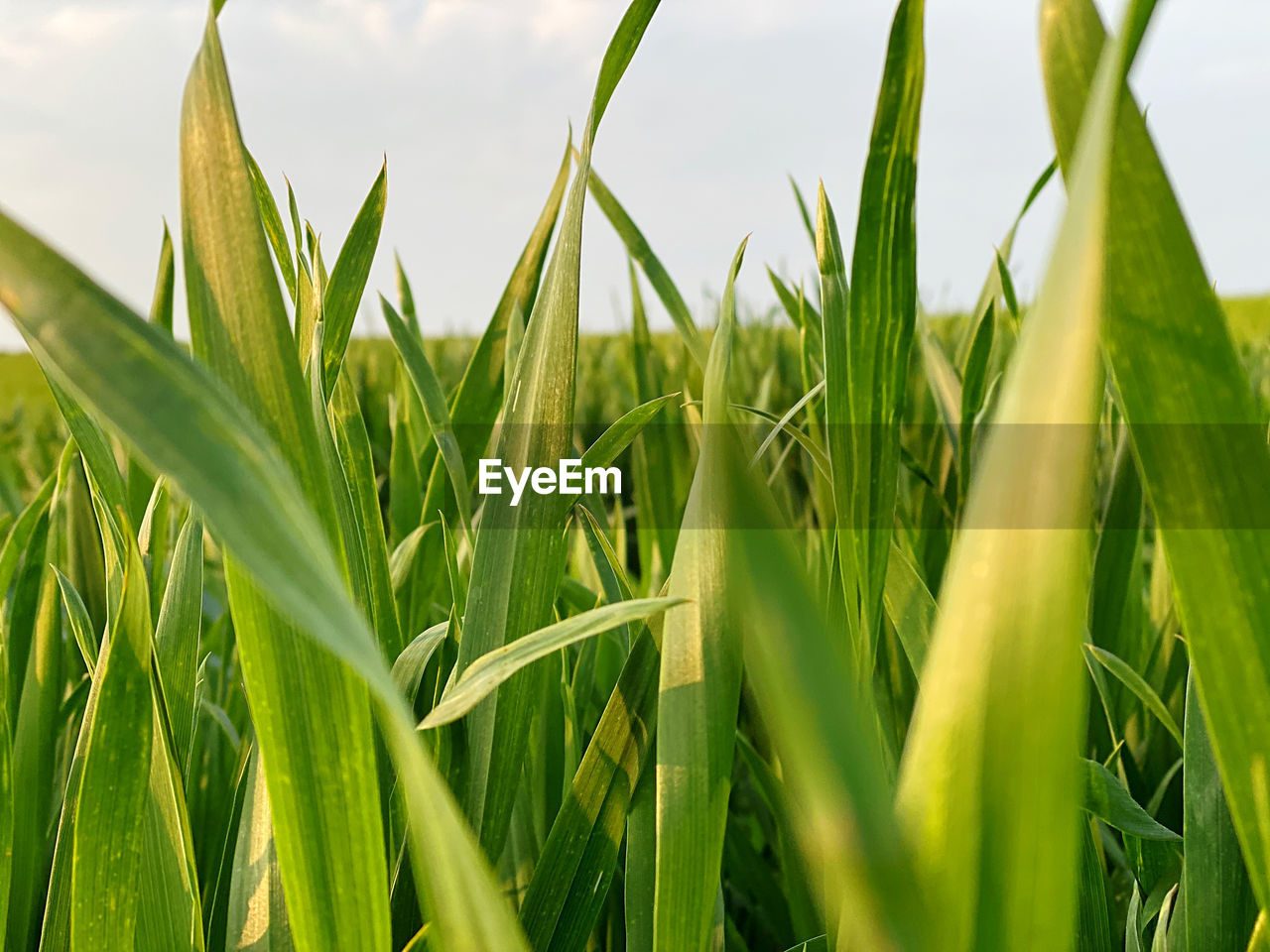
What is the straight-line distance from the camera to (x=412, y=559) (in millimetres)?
401

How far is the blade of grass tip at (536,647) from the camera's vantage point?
154 millimetres

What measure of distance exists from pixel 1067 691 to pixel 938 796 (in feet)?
0.06

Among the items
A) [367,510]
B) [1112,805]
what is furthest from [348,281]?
[1112,805]

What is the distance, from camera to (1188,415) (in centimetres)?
14

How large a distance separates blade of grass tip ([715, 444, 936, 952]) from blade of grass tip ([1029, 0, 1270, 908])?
0.07m

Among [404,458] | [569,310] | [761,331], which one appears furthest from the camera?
[761,331]

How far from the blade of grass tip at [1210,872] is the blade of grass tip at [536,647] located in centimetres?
15

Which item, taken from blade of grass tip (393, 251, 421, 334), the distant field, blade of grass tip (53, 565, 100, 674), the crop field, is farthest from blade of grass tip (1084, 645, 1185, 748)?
the distant field

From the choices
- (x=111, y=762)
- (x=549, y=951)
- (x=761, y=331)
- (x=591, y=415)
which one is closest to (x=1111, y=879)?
(x=549, y=951)

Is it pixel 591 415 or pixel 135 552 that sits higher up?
pixel 591 415

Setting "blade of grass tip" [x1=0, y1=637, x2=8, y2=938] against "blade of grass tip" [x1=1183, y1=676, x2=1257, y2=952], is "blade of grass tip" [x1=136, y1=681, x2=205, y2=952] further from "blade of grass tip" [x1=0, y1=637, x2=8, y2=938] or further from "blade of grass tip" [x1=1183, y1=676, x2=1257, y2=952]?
"blade of grass tip" [x1=1183, y1=676, x2=1257, y2=952]

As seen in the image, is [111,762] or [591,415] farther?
[591,415]

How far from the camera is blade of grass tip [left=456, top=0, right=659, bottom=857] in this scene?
0.75 feet

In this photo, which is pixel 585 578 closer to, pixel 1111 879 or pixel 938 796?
pixel 1111 879
